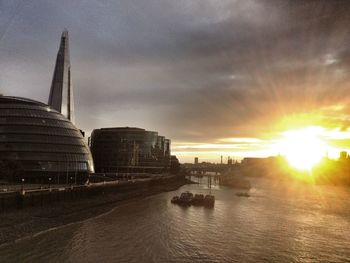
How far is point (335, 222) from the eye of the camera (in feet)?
267

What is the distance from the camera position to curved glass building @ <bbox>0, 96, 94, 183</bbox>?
10762cm

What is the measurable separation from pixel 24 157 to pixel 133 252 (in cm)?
7228

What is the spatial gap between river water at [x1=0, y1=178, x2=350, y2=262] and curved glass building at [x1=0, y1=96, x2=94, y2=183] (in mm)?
35890

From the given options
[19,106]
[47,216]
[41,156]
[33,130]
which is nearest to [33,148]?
[41,156]

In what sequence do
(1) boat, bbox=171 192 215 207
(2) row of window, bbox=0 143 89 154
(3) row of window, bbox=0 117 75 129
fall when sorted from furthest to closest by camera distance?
1. (3) row of window, bbox=0 117 75 129
2. (2) row of window, bbox=0 143 89 154
3. (1) boat, bbox=171 192 215 207

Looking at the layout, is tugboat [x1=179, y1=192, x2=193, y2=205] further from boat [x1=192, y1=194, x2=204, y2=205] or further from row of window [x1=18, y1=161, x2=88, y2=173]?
row of window [x1=18, y1=161, x2=88, y2=173]

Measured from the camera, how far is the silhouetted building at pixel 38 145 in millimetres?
107000

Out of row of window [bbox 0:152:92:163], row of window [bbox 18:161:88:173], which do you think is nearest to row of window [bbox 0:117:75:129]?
row of window [bbox 0:152:92:163]

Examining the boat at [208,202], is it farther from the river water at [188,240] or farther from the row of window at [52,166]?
the row of window at [52,166]

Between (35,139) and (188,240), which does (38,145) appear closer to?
(35,139)

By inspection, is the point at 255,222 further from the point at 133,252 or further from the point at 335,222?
the point at 133,252

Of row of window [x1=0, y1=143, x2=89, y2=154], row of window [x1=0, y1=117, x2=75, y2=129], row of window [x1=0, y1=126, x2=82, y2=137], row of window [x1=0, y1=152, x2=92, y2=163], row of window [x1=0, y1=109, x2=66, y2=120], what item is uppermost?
row of window [x1=0, y1=109, x2=66, y2=120]

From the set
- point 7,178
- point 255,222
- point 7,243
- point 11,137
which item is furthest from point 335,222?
point 11,137

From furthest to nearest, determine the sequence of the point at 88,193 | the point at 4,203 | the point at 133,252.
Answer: the point at 88,193 < the point at 4,203 < the point at 133,252
